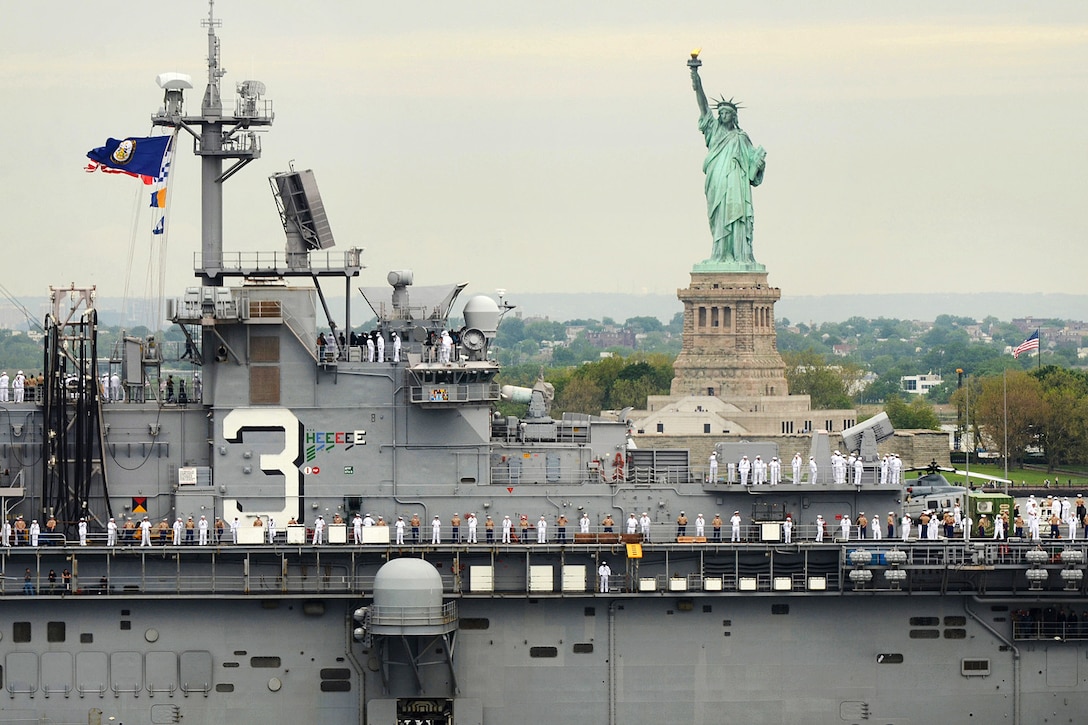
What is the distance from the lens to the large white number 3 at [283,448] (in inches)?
2015

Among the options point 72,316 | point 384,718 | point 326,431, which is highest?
point 72,316

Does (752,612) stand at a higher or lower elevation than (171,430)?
lower

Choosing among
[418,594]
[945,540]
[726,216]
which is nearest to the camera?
[418,594]

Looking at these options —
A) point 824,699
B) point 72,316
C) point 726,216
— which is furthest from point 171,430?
point 726,216

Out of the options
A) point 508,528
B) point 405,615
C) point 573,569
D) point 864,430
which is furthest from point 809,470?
point 405,615

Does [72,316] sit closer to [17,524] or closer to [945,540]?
[17,524]

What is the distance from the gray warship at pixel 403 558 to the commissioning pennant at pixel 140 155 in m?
0.93

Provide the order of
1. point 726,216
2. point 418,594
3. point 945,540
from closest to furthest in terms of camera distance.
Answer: point 418,594 → point 945,540 → point 726,216

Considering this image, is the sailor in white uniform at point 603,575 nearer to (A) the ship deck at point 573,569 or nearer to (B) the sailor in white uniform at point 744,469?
(A) the ship deck at point 573,569

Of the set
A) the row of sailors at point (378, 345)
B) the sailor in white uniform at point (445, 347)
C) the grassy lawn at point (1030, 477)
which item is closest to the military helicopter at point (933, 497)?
the sailor in white uniform at point (445, 347)

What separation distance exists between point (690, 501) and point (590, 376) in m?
118

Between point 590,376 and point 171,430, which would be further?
point 590,376

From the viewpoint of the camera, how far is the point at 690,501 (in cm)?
5225

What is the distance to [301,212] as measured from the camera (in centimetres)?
5188
